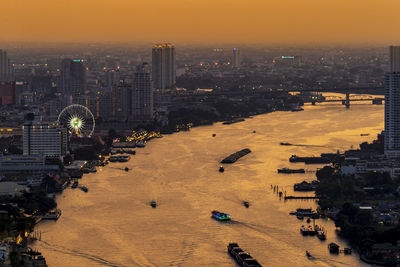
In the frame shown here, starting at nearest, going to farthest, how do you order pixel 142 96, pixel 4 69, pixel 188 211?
pixel 188 211 < pixel 142 96 < pixel 4 69

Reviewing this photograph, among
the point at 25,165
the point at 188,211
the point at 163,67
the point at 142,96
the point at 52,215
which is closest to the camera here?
the point at 52,215

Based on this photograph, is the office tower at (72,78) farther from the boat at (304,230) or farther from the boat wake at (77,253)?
the boat wake at (77,253)

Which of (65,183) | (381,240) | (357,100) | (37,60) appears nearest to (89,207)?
(65,183)

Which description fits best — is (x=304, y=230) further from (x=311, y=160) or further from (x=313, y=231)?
(x=311, y=160)

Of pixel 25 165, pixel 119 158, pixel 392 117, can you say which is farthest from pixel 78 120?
pixel 392 117

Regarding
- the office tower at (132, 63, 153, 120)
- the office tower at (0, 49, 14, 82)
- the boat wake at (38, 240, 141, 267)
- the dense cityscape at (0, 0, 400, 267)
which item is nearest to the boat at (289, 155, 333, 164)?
the dense cityscape at (0, 0, 400, 267)

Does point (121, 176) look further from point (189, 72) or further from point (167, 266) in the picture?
point (189, 72)

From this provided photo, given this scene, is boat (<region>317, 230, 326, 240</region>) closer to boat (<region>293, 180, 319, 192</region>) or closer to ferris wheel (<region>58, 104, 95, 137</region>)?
boat (<region>293, 180, 319, 192</region>)
